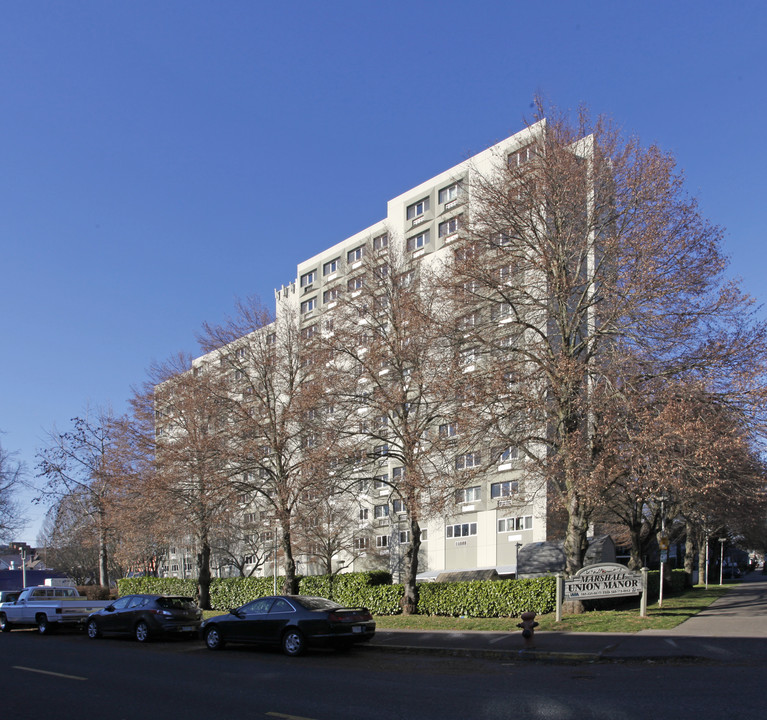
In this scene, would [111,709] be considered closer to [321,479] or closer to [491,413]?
[491,413]

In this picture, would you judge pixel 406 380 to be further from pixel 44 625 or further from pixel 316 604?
pixel 44 625

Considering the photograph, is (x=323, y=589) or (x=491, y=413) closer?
(x=491, y=413)

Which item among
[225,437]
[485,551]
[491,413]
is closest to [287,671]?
[491,413]

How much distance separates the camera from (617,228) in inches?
797

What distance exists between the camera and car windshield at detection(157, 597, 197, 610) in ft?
68.6

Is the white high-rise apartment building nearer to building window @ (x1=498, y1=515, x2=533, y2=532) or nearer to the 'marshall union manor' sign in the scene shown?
building window @ (x1=498, y1=515, x2=533, y2=532)

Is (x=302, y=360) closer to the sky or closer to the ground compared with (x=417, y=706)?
closer to the sky

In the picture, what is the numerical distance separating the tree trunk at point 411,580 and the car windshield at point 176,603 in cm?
695

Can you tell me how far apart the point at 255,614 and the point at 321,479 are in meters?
6.82

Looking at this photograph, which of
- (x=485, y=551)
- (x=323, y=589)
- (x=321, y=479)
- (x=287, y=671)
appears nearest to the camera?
(x=287, y=671)

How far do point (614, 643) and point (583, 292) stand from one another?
10077mm

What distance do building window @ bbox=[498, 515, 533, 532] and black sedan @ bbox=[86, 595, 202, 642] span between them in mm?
28562

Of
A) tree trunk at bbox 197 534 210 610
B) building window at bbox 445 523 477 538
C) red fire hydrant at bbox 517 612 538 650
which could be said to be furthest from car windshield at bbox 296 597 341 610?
building window at bbox 445 523 477 538

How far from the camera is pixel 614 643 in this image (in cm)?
1438
